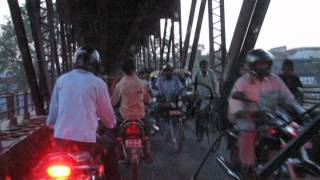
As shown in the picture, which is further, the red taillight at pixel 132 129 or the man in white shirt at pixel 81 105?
the red taillight at pixel 132 129

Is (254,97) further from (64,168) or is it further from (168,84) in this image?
(168,84)

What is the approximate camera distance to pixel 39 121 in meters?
11.4

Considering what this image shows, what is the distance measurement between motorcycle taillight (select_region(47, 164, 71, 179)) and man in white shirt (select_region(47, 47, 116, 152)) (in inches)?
31.5

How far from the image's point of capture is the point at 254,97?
6266 millimetres

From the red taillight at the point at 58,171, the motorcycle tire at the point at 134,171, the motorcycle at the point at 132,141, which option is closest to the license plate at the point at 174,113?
the motorcycle at the point at 132,141

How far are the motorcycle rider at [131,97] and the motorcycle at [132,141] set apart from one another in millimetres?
320

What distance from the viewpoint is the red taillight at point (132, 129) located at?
26.9ft

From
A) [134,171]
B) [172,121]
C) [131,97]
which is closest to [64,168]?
[134,171]

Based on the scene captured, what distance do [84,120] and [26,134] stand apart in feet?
11.0

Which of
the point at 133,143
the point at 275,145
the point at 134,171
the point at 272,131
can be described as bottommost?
the point at 134,171

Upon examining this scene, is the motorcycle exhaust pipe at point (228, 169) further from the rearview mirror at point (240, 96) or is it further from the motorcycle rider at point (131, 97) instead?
the motorcycle rider at point (131, 97)

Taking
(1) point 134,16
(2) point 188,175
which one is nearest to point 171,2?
(1) point 134,16

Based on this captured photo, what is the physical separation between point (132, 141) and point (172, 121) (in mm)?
4034

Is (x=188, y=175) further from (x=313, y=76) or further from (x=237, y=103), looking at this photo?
(x=313, y=76)
